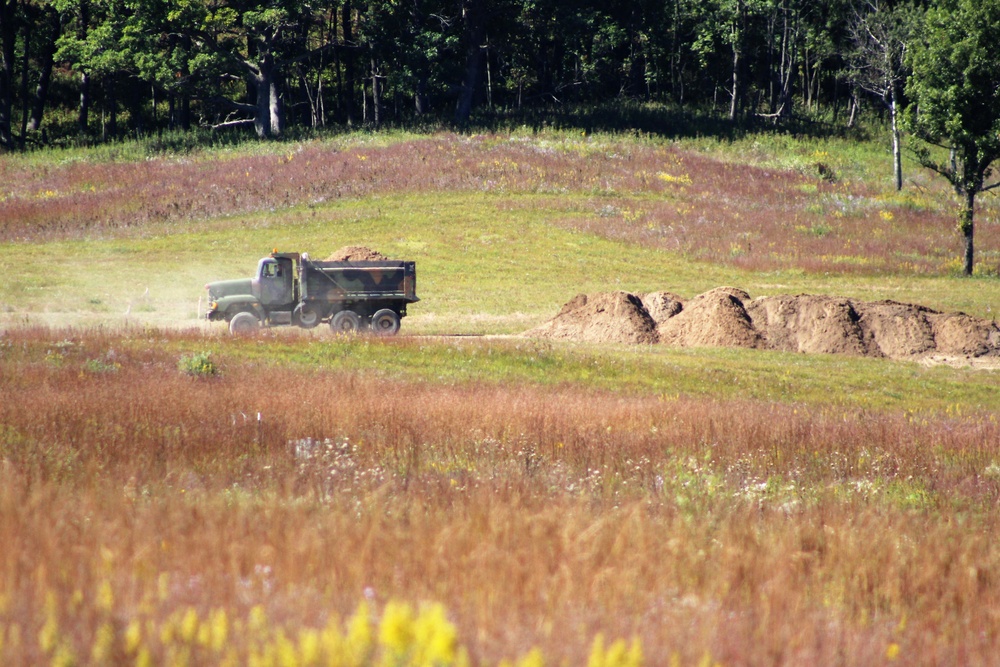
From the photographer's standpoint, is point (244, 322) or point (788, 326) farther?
point (788, 326)

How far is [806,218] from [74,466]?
47.3 meters

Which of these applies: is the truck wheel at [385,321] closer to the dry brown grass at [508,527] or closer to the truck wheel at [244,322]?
the truck wheel at [244,322]

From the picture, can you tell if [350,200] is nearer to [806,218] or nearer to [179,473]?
[806,218]

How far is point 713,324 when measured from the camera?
2502cm

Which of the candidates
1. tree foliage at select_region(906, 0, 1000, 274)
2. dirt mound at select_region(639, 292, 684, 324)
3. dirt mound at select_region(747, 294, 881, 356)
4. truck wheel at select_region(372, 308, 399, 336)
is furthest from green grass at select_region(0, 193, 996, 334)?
dirt mound at select_region(747, 294, 881, 356)

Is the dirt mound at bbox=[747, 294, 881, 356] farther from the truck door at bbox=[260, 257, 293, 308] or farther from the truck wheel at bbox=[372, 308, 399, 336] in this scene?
the truck door at bbox=[260, 257, 293, 308]

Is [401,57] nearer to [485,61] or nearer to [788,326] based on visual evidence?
[485,61]

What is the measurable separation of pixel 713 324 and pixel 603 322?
315 cm

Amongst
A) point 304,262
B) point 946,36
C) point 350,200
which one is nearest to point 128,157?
point 350,200

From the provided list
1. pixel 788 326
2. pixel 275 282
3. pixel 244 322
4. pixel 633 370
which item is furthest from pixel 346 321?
pixel 788 326

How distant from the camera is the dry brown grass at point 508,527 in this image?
13.4 ft

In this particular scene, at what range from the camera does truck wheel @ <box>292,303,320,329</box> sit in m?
23.7

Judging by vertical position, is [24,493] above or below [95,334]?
above

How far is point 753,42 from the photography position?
8956 cm
